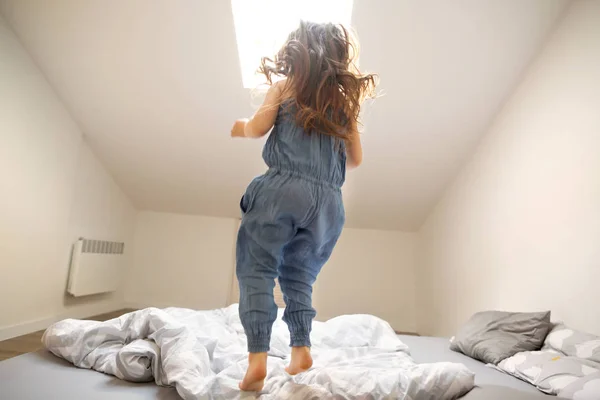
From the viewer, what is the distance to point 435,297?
3.26 m

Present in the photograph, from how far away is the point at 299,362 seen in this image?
1110 millimetres

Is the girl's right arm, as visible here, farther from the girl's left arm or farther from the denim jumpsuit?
the girl's left arm

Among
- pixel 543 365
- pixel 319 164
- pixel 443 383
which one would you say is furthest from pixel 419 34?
pixel 443 383

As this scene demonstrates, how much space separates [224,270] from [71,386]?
2.70 meters

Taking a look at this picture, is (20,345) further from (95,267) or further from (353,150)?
(353,150)

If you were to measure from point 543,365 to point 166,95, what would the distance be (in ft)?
7.95

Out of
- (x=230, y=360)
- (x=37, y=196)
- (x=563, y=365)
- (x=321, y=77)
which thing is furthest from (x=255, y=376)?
(x=37, y=196)

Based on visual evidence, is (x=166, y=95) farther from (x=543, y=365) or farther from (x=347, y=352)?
(x=543, y=365)

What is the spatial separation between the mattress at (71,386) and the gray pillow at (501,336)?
0.98ft

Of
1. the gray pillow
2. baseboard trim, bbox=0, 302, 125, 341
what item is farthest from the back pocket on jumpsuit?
baseboard trim, bbox=0, 302, 125, 341

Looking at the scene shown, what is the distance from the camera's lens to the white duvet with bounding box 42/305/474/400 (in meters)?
0.96

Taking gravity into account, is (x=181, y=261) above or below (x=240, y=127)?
below

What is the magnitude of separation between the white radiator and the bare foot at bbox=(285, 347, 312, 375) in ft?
7.63

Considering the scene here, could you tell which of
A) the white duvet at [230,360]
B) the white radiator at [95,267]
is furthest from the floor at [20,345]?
the white duvet at [230,360]
